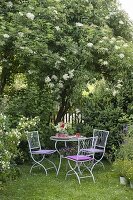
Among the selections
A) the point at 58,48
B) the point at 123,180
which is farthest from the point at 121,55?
the point at 123,180

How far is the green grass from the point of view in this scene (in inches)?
244

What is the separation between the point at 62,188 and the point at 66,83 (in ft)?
13.5

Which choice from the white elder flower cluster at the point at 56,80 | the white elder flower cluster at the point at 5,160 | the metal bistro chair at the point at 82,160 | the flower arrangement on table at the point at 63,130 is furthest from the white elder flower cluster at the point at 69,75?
the white elder flower cluster at the point at 5,160

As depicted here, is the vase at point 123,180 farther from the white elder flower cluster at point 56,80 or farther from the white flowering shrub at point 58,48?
the white elder flower cluster at point 56,80

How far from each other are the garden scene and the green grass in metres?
0.06

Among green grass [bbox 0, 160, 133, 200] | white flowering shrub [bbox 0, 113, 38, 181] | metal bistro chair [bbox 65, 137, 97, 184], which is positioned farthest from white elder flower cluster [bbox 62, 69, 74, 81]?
white flowering shrub [bbox 0, 113, 38, 181]

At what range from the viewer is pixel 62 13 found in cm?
1012

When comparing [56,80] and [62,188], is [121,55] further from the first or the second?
[62,188]

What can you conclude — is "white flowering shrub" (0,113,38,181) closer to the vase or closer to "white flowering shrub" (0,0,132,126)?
the vase

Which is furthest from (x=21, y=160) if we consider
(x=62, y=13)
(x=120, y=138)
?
(x=62, y=13)

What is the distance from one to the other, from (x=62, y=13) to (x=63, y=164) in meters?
3.71

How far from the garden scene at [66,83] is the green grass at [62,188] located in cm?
6

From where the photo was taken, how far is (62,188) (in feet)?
22.2

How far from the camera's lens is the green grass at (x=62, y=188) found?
6.21 meters
